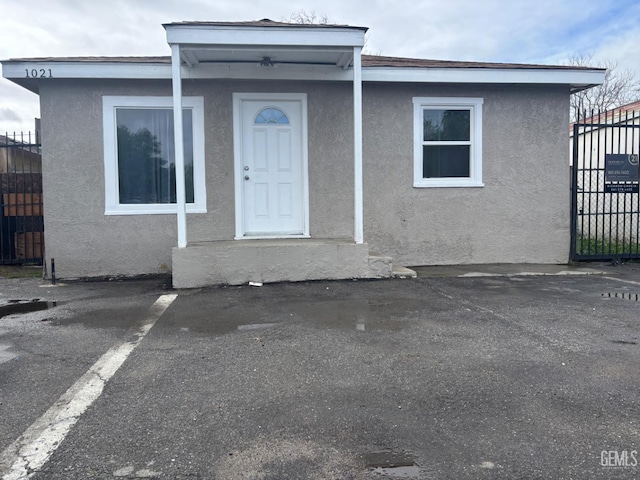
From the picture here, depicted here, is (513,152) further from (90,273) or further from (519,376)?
(90,273)

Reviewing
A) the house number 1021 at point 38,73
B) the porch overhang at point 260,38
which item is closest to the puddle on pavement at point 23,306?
the house number 1021 at point 38,73

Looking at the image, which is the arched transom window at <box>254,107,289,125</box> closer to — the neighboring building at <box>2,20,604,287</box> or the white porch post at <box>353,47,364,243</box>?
the neighboring building at <box>2,20,604,287</box>

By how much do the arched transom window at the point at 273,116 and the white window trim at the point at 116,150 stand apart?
942mm

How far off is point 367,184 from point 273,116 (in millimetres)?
1882

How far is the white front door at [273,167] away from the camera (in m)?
8.04

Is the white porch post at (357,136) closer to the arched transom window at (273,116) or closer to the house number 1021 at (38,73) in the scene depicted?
the arched transom window at (273,116)

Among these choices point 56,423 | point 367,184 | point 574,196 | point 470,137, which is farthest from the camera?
point 574,196

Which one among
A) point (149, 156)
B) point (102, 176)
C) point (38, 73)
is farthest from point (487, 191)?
point (38, 73)

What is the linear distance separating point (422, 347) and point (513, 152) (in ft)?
18.3

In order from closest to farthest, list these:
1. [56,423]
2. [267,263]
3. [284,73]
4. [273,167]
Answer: [56,423], [267,263], [284,73], [273,167]

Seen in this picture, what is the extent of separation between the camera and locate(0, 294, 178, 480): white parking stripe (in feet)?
7.72

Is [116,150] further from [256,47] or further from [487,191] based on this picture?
[487,191]

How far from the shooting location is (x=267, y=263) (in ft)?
22.7

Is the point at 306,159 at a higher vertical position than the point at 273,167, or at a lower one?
higher
